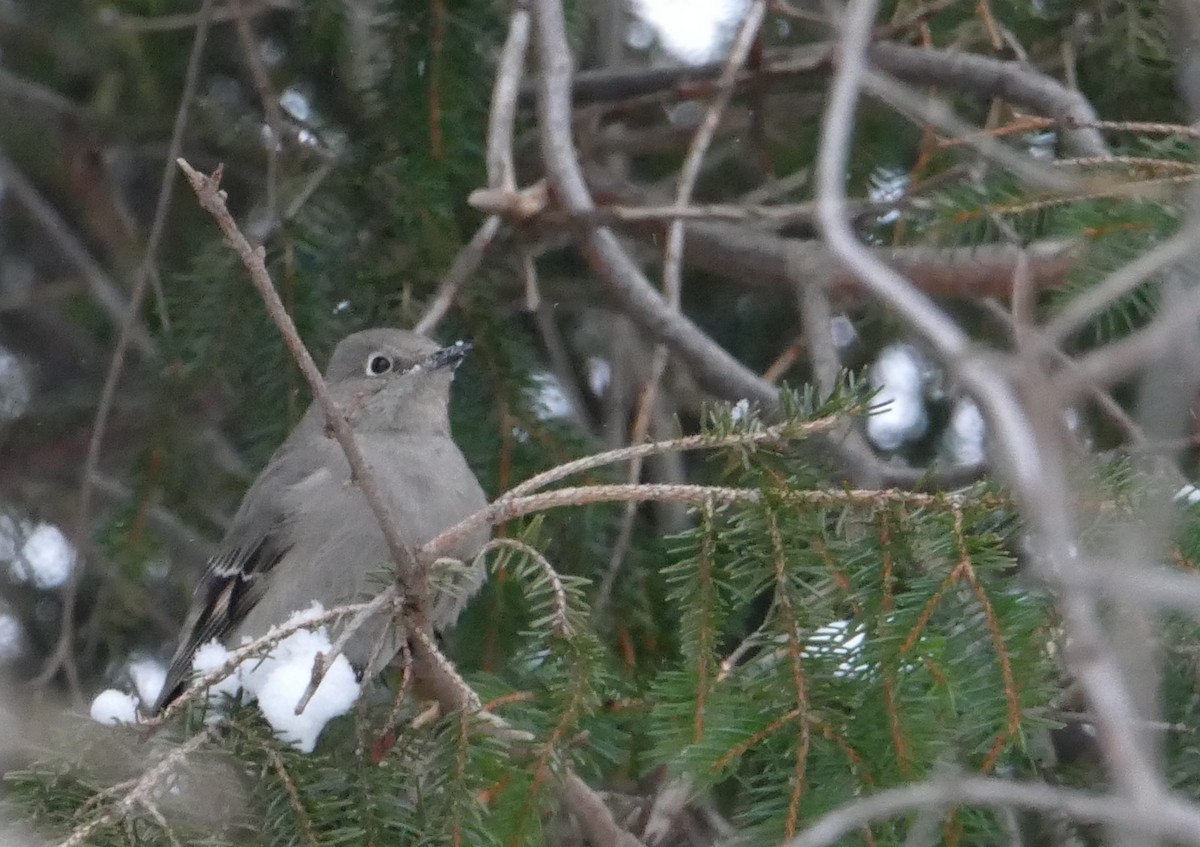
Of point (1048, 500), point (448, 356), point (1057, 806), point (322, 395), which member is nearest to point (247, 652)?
point (322, 395)

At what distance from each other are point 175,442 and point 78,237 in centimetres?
178

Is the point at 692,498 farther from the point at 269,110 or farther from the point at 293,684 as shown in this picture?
the point at 269,110

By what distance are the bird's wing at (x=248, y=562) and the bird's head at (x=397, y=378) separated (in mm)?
291

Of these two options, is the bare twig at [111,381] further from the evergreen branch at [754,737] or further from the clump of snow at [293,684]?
the evergreen branch at [754,737]

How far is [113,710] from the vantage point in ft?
8.96

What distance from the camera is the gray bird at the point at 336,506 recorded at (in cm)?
412

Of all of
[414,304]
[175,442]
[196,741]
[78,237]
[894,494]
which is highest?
[78,237]

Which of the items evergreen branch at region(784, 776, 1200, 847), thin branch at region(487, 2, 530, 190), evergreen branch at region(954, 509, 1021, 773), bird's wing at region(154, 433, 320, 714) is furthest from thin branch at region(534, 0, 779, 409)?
evergreen branch at region(784, 776, 1200, 847)

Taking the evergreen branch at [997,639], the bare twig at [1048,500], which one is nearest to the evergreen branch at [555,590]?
the evergreen branch at [997,639]

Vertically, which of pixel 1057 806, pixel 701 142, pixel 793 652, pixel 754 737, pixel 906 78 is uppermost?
pixel 906 78

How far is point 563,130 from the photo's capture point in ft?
13.0

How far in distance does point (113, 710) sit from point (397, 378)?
1891 mm

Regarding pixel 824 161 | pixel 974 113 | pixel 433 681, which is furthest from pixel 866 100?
pixel 824 161

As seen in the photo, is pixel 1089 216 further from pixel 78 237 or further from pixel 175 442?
pixel 78 237
